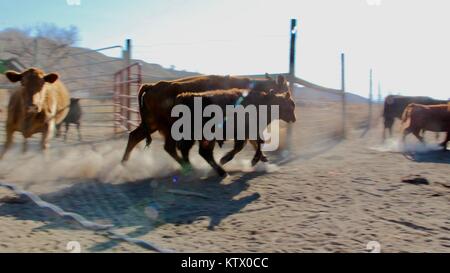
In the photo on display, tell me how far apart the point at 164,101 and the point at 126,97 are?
3928mm

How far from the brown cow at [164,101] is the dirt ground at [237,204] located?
0.34m

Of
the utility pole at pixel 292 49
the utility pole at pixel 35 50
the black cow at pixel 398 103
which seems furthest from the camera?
the black cow at pixel 398 103

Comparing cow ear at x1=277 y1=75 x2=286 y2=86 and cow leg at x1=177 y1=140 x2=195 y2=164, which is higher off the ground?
cow ear at x1=277 y1=75 x2=286 y2=86

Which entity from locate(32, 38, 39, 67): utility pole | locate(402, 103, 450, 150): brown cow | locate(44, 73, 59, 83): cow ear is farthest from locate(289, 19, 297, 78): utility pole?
locate(32, 38, 39, 67): utility pole

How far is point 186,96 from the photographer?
5.22m

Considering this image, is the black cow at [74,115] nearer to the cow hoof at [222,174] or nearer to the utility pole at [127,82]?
the utility pole at [127,82]

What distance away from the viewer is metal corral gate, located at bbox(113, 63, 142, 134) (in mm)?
9258

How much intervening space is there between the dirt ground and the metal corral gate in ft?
8.85

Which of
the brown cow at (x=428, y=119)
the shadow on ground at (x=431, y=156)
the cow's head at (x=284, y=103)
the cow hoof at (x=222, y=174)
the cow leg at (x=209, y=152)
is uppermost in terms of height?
the cow's head at (x=284, y=103)

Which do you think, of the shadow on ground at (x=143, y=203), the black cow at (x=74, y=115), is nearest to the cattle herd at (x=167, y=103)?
the shadow on ground at (x=143, y=203)

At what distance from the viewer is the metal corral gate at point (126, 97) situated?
9258 mm

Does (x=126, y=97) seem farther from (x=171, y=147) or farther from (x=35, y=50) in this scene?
(x=171, y=147)

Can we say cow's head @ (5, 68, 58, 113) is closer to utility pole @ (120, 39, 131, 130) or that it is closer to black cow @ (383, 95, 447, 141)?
utility pole @ (120, 39, 131, 130)
